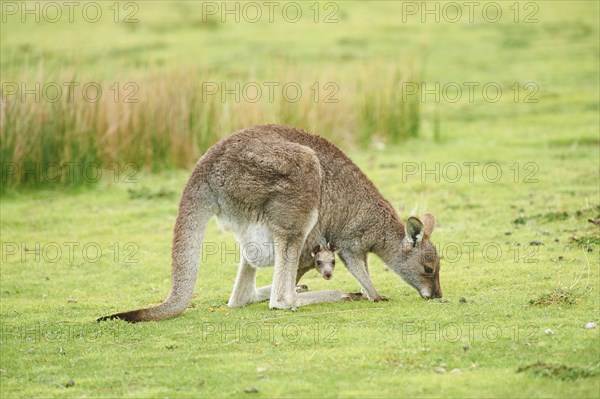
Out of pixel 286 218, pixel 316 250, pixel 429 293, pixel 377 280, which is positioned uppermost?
pixel 286 218

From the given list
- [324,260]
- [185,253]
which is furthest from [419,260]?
[185,253]

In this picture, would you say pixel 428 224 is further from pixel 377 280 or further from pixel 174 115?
pixel 174 115

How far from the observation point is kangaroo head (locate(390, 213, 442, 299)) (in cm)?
866

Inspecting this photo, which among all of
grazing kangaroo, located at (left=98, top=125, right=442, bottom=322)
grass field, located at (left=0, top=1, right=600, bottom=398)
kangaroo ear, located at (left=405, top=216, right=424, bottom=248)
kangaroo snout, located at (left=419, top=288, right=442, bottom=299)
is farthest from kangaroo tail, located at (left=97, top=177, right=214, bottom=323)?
kangaroo snout, located at (left=419, top=288, right=442, bottom=299)

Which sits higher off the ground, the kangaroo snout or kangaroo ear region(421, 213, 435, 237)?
kangaroo ear region(421, 213, 435, 237)

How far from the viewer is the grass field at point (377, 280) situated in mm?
6363

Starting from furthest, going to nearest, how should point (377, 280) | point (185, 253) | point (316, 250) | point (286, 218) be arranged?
point (377, 280), point (316, 250), point (286, 218), point (185, 253)

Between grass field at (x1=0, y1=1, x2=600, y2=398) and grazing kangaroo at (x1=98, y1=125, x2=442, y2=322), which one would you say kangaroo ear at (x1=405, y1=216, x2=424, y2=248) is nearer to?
grazing kangaroo at (x1=98, y1=125, x2=442, y2=322)

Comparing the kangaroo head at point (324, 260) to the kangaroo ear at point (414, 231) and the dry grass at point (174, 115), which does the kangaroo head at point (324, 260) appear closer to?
the kangaroo ear at point (414, 231)

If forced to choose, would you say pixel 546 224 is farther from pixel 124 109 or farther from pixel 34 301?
pixel 124 109

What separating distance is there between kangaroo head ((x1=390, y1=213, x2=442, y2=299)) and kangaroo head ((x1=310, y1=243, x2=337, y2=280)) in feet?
2.22

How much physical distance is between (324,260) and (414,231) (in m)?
0.85

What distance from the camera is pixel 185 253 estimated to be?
784 centimetres

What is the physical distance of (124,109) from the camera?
15094 mm
